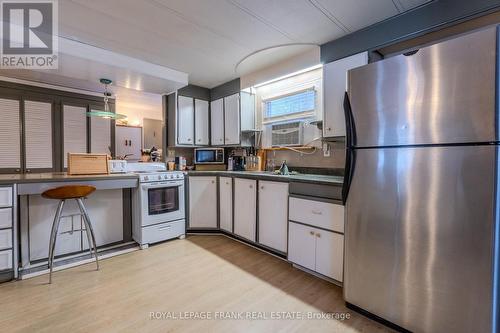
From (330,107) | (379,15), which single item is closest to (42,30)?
(330,107)

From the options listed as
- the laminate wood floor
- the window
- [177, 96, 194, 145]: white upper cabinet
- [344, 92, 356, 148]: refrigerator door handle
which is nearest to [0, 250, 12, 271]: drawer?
the laminate wood floor

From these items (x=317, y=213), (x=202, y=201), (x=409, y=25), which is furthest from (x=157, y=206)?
(x=409, y=25)

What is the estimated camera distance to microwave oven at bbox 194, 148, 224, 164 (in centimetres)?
382

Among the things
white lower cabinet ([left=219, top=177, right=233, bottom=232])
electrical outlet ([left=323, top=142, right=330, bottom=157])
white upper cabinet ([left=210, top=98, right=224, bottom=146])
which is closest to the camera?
electrical outlet ([left=323, top=142, right=330, bottom=157])

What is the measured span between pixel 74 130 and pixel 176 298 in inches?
147

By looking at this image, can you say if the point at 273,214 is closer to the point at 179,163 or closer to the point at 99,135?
the point at 179,163

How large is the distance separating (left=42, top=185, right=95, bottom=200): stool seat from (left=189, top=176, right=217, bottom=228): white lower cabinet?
1.34 m

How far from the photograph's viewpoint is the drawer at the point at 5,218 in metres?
2.05

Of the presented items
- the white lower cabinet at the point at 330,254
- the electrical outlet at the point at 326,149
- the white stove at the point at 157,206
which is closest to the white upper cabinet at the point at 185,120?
the white stove at the point at 157,206

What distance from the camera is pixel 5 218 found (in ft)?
6.80

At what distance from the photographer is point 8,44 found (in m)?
2.34

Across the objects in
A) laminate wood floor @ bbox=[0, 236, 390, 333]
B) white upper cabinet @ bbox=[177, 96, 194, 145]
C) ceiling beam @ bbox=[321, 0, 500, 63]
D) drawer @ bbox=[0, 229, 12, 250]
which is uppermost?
ceiling beam @ bbox=[321, 0, 500, 63]

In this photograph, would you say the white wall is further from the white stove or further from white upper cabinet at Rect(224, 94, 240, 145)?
the white stove

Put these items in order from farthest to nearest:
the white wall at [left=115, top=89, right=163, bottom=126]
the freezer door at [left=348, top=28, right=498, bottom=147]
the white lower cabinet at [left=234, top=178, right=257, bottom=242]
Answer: the white wall at [left=115, top=89, right=163, bottom=126], the white lower cabinet at [left=234, top=178, right=257, bottom=242], the freezer door at [left=348, top=28, right=498, bottom=147]
